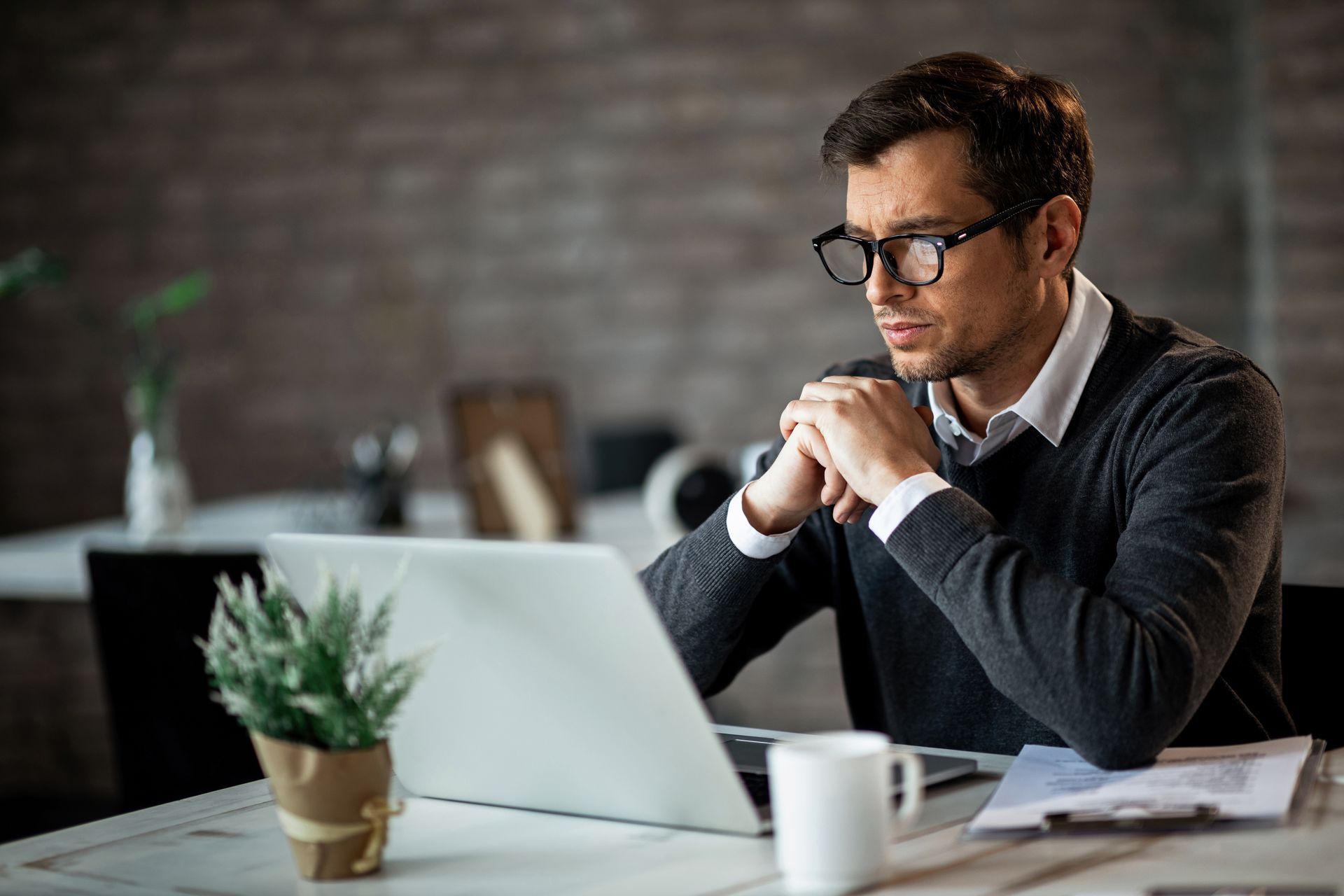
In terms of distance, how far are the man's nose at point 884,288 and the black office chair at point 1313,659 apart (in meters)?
0.46

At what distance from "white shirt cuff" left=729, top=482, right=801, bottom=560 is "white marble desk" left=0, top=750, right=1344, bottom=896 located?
0.33 meters

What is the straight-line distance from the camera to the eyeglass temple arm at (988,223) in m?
1.39

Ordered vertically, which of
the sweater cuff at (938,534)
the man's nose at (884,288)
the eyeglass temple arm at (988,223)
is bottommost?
the sweater cuff at (938,534)

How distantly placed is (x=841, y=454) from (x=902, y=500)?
89 mm

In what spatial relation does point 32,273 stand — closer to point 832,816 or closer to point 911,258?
point 911,258

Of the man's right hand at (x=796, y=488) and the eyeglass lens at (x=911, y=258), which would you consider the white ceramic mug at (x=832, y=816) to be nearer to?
the man's right hand at (x=796, y=488)

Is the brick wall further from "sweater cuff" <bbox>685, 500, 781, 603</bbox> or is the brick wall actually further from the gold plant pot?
the gold plant pot

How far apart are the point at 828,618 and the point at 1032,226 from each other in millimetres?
2521

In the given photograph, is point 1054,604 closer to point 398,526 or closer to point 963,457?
point 963,457

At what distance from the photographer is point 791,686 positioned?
13.2ft

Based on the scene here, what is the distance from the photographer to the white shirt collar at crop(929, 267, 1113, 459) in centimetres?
142

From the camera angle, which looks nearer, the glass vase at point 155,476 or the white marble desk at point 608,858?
the white marble desk at point 608,858

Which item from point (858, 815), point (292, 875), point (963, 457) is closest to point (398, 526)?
point (963, 457)

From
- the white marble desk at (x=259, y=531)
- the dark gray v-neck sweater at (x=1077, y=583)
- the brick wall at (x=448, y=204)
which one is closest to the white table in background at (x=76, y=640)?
the white marble desk at (x=259, y=531)
